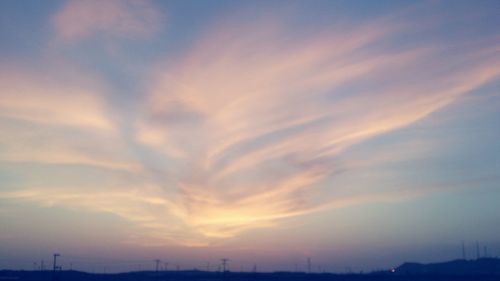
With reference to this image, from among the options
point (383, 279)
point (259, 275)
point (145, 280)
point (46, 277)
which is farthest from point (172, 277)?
point (383, 279)

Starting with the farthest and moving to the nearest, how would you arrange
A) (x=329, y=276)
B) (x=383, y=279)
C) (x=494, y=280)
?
(x=329, y=276) < (x=383, y=279) < (x=494, y=280)

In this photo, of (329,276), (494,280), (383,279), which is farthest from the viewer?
(329,276)

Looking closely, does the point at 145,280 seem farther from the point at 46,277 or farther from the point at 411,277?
the point at 411,277

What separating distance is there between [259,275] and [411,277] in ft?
152

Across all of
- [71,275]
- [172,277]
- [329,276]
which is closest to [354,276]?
[329,276]

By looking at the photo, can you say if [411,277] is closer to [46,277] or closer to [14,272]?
[46,277]

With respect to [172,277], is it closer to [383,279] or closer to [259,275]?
[259,275]

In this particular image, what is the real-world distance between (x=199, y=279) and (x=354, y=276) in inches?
1865

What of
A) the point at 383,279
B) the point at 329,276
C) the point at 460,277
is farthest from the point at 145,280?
the point at 460,277

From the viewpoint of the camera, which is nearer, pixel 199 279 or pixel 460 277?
pixel 460 277

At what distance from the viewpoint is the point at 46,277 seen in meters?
157

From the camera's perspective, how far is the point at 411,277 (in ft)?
489

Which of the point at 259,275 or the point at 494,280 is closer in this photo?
the point at 494,280

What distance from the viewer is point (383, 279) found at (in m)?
151
